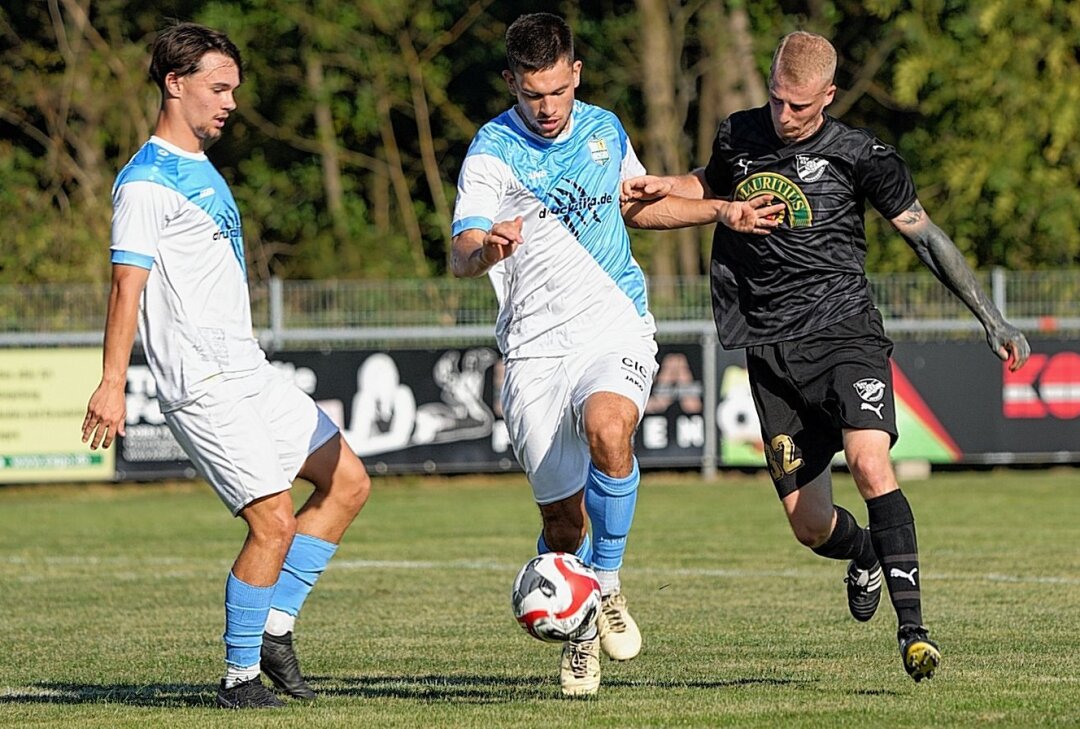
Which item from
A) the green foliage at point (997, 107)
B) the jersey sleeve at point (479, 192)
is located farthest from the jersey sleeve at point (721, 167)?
the green foliage at point (997, 107)

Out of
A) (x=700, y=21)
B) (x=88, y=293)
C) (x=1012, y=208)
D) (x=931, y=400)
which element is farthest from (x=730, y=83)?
(x=88, y=293)

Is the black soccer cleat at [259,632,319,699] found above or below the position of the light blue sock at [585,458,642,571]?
below

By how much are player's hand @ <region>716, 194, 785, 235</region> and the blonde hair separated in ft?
1.54

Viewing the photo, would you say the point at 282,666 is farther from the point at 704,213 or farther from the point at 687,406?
the point at 687,406

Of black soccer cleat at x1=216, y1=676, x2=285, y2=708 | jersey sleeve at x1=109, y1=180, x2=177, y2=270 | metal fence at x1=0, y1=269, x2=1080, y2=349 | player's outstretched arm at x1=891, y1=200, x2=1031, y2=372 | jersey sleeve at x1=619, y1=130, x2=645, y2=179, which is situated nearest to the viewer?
jersey sleeve at x1=109, y1=180, x2=177, y2=270

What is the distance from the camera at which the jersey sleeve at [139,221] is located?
631 centimetres

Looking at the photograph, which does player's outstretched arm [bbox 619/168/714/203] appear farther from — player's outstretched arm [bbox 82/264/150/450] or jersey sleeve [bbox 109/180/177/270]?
player's outstretched arm [bbox 82/264/150/450]

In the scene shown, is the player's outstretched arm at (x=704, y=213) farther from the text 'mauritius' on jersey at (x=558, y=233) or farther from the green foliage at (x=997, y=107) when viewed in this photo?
the green foliage at (x=997, y=107)

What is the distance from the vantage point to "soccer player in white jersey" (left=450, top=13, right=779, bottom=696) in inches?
277

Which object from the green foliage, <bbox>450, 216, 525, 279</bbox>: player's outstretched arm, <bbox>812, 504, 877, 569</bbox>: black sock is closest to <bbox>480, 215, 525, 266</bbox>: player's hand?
<bbox>450, 216, 525, 279</bbox>: player's outstretched arm

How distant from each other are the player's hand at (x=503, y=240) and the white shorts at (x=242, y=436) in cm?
95

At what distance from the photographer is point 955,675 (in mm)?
6863

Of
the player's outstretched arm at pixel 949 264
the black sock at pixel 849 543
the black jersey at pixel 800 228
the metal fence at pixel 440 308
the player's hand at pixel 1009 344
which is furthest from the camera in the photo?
the metal fence at pixel 440 308

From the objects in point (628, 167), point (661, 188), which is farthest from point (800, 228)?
point (628, 167)
